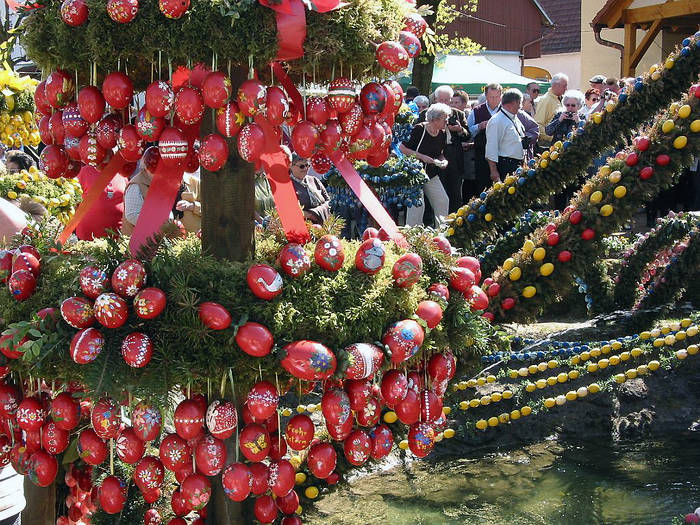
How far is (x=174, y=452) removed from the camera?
8.02 ft

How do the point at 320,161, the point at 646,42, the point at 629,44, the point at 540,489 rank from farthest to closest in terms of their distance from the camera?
the point at 629,44 < the point at 646,42 < the point at 540,489 < the point at 320,161

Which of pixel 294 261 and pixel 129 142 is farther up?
pixel 129 142

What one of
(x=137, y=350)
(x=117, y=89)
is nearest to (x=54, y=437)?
(x=137, y=350)

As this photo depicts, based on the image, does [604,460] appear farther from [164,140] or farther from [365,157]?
[164,140]

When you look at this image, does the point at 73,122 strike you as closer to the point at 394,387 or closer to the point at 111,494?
the point at 111,494

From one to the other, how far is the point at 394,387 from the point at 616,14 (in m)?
16.2

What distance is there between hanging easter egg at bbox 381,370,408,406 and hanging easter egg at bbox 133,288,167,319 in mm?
730

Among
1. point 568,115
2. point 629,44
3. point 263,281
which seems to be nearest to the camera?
point 263,281

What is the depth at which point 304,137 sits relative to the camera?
2.53m

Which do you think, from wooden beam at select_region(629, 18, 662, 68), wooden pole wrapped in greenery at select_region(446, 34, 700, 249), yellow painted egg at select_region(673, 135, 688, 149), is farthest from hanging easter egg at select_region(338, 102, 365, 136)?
wooden beam at select_region(629, 18, 662, 68)

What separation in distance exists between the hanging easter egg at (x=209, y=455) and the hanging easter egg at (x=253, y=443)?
0.23 feet

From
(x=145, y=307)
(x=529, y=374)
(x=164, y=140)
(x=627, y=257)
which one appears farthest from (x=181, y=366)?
(x=627, y=257)

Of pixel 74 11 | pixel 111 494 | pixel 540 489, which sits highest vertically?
pixel 74 11

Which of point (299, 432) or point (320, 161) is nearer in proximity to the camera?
point (299, 432)
